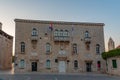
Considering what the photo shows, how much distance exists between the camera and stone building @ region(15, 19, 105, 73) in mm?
36031

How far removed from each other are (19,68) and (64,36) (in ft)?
33.2

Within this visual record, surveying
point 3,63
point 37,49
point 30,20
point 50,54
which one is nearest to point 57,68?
point 50,54

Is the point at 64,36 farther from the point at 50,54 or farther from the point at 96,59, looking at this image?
the point at 96,59

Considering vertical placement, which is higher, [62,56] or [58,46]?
[58,46]

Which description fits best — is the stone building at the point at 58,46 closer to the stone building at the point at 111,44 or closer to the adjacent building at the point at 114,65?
the stone building at the point at 111,44

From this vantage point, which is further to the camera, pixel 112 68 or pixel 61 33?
pixel 61 33

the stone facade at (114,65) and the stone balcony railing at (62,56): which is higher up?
the stone balcony railing at (62,56)

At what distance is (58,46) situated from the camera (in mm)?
37250

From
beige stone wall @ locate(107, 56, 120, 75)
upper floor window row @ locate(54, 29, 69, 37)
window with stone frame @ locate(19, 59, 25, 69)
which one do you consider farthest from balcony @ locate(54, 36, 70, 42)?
beige stone wall @ locate(107, 56, 120, 75)

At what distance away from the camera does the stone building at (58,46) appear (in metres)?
36.0

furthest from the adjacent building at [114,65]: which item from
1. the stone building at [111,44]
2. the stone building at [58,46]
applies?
the stone building at [111,44]

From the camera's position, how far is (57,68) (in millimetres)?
36562

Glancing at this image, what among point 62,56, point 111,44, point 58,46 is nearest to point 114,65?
point 62,56

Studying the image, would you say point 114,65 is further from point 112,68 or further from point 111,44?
point 111,44
